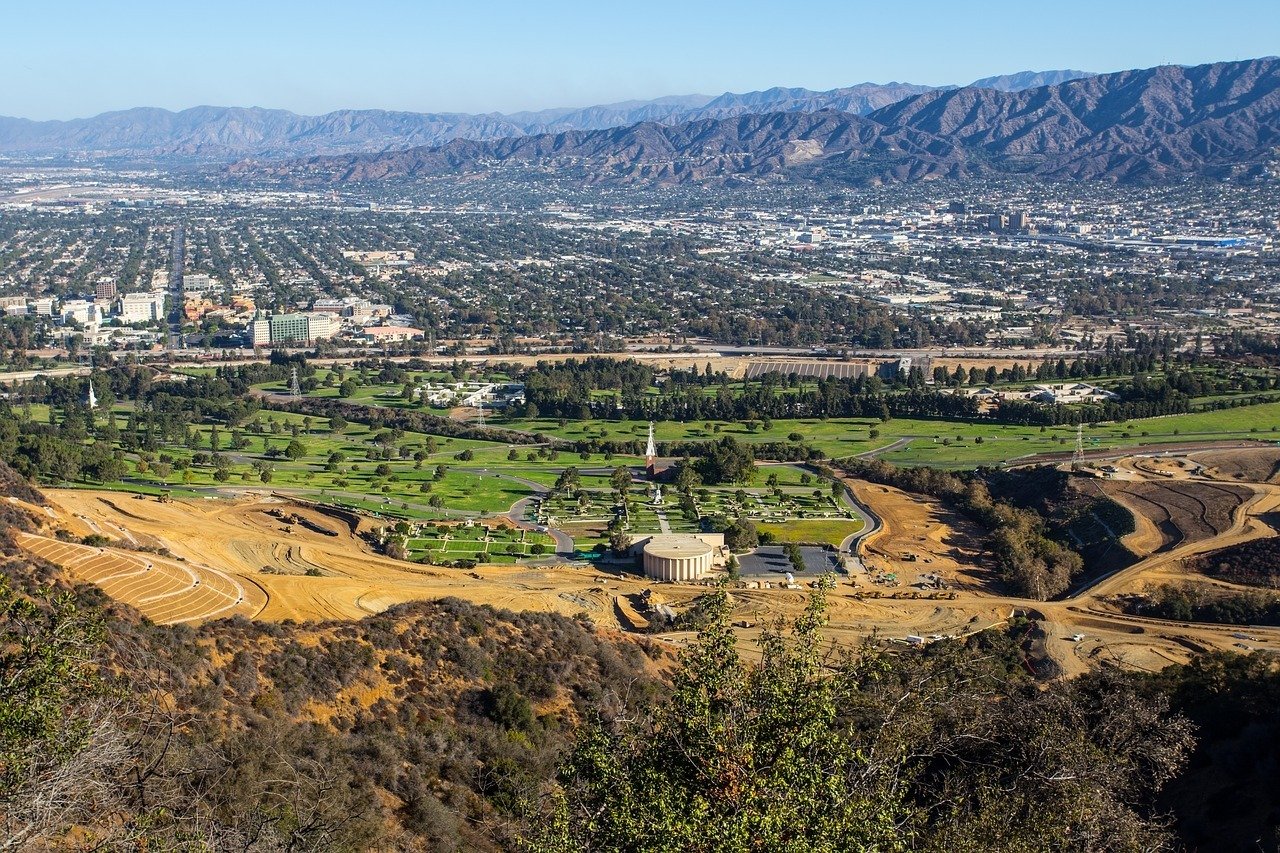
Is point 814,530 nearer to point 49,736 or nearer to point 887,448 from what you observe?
point 887,448

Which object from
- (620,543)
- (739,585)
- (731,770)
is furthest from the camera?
(620,543)

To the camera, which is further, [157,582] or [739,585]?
[739,585]

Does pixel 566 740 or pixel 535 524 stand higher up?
pixel 566 740

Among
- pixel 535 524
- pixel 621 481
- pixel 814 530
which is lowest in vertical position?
pixel 814 530

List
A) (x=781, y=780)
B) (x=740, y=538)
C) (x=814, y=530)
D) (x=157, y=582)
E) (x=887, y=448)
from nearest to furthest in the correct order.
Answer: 1. (x=781, y=780)
2. (x=157, y=582)
3. (x=740, y=538)
4. (x=814, y=530)
5. (x=887, y=448)

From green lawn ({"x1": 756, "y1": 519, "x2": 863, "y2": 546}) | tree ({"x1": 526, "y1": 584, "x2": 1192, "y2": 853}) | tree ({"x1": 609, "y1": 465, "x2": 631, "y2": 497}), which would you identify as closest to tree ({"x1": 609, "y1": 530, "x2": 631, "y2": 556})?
green lawn ({"x1": 756, "y1": 519, "x2": 863, "y2": 546})

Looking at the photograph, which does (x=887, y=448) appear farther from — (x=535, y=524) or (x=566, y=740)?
(x=566, y=740)

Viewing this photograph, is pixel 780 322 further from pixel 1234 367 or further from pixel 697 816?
pixel 697 816

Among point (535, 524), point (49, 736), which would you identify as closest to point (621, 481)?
point (535, 524)

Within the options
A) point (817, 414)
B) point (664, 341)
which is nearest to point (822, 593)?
point (817, 414)

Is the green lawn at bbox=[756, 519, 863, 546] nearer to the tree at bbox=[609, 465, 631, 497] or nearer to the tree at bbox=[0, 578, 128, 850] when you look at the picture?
the tree at bbox=[609, 465, 631, 497]
